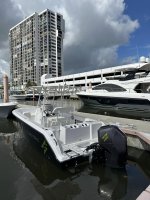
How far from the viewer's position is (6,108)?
53.8ft

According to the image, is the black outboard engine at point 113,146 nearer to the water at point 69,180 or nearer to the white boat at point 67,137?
the white boat at point 67,137

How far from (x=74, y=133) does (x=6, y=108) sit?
1043 centimetres

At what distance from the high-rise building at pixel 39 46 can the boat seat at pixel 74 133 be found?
364 ft

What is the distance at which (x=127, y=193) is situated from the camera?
5270mm

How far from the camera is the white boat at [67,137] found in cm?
616

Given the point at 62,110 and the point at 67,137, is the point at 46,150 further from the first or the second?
the point at 62,110

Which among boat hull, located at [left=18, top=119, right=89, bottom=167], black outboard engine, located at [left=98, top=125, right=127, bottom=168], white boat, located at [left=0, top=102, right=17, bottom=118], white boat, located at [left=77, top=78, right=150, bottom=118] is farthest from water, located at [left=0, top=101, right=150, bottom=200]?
white boat, located at [left=77, top=78, right=150, bottom=118]

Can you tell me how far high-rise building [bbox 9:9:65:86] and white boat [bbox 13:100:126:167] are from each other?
360ft

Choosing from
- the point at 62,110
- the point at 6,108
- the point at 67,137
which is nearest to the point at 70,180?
the point at 67,137

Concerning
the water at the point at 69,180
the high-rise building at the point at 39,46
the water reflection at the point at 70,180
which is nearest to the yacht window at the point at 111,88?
the water at the point at 69,180

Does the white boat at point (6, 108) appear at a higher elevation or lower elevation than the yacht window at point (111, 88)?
lower

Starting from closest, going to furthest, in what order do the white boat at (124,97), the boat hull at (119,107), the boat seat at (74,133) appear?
the boat seat at (74,133)
the boat hull at (119,107)
the white boat at (124,97)

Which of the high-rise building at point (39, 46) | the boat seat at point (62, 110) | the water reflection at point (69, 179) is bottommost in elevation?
the water reflection at point (69, 179)

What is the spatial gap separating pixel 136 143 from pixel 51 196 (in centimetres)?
399
